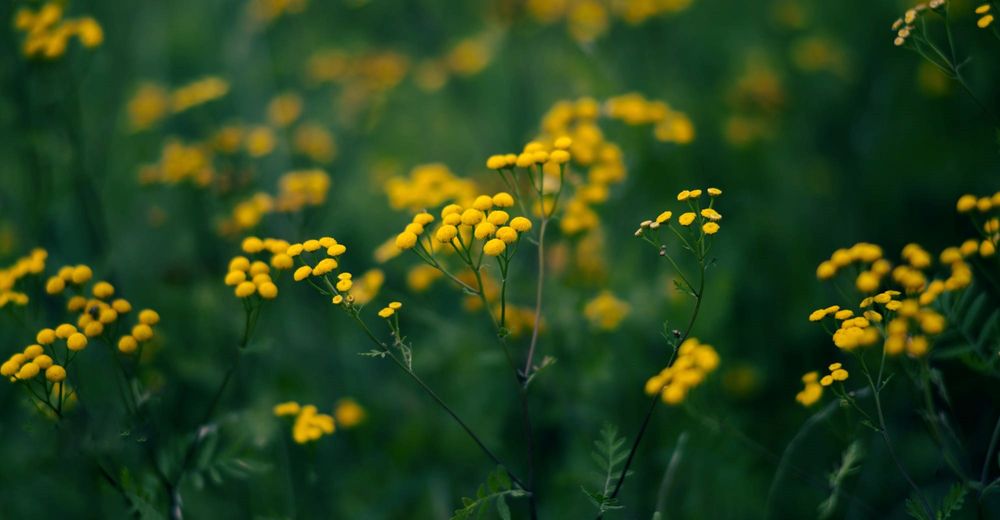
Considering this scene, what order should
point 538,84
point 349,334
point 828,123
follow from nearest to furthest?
point 349,334 → point 828,123 → point 538,84

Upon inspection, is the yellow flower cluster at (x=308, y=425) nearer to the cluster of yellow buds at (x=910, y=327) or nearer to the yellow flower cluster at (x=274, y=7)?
the cluster of yellow buds at (x=910, y=327)

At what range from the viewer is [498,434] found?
12.4 ft

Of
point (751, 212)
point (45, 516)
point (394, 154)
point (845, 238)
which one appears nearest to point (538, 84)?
point (394, 154)

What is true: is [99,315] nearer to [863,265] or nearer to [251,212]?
[251,212]

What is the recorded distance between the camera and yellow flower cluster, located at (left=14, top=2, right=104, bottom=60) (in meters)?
3.46

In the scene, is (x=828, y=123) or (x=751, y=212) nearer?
(x=751, y=212)

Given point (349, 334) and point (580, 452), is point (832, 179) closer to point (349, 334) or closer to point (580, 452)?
point (580, 452)

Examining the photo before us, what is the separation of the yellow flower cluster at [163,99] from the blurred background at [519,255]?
33mm

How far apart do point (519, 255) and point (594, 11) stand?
1.68m

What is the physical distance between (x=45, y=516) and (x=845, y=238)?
4168mm

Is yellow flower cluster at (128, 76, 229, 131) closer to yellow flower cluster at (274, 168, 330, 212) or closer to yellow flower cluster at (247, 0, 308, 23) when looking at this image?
yellow flower cluster at (247, 0, 308, 23)

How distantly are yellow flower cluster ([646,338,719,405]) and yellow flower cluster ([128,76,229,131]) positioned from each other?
3373 mm

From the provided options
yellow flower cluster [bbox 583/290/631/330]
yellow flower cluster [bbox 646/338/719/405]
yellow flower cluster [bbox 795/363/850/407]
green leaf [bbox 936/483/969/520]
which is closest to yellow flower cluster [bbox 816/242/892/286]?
yellow flower cluster [bbox 795/363/850/407]

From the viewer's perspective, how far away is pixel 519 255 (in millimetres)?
4539
